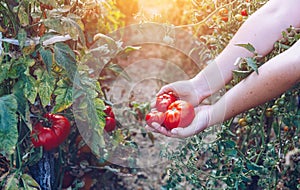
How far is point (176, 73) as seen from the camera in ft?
11.6

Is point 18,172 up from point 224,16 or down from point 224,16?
down

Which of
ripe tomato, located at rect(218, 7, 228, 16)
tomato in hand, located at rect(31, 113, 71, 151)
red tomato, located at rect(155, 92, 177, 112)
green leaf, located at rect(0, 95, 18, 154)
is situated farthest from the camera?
ripe tomato, located at rect(218, 7, 228, 16)

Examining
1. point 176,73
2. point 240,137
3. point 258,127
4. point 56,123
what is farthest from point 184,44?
point 56,123

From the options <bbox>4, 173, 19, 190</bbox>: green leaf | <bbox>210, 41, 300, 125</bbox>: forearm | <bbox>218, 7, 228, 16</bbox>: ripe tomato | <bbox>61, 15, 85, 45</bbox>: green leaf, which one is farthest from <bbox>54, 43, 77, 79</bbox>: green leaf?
<bbox>218, 7, 228, 16</bbox>: ripe tomato

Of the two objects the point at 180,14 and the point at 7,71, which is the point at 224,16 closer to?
the point at 7,71

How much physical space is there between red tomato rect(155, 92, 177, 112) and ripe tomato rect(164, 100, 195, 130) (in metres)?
0.05

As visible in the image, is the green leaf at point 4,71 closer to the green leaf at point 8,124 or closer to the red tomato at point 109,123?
the green leaf at point 8,124

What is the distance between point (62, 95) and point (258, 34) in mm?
651

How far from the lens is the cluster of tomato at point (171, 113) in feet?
5.32

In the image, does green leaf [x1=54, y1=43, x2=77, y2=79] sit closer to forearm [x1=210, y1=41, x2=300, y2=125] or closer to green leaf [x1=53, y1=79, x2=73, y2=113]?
green leaf [x1=53, y1=79, x2=73, y2=113]

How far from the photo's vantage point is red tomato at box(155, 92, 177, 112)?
1.76m

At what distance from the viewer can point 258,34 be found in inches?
65.9

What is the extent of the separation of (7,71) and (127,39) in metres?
2.55

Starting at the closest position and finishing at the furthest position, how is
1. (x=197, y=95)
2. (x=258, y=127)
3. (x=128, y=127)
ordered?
(x=197, y=95), (x=258, y=127), (x=128, y=127)
